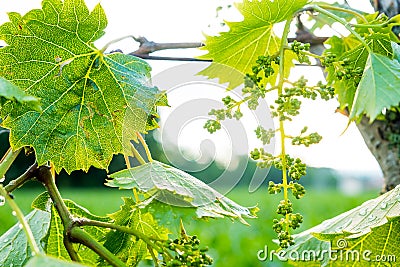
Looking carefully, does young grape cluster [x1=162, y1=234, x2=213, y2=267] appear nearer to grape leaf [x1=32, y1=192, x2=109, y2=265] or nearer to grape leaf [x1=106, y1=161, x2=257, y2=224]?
grape leaf [x1=106, y1=161, x2=257, y2=224]

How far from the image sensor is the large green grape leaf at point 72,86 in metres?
0.84

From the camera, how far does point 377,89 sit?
0.74 meters

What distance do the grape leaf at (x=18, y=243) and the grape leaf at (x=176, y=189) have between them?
27 cm

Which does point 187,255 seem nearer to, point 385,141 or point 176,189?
point 176,189

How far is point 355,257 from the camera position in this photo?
0.97 m

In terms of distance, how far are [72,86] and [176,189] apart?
0.74 ft

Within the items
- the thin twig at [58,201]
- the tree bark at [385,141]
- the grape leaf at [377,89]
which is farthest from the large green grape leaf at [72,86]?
the tree bark at [385,141]

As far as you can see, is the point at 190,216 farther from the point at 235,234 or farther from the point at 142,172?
the point at 235,234

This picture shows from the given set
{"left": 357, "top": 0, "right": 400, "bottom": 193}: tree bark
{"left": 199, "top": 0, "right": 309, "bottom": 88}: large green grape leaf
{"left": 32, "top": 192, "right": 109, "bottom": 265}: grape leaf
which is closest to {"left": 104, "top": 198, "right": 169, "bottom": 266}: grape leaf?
{"left": 32, "top": 192, "right": 109, "bottom": 265}: grape leaf

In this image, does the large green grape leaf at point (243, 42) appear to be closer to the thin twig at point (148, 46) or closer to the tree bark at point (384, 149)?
the thin twig at point (148, 46)

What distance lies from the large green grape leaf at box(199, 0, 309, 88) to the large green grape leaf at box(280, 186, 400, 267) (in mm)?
286

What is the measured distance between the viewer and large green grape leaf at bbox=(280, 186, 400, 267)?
36.0 inches

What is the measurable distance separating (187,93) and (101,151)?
5.9 inches

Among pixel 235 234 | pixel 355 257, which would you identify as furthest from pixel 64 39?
pixel 235 234
